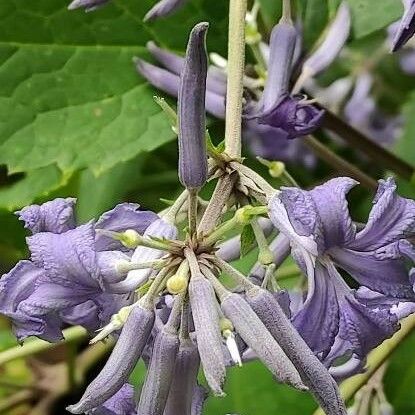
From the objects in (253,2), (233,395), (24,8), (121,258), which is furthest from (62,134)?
(121,258)

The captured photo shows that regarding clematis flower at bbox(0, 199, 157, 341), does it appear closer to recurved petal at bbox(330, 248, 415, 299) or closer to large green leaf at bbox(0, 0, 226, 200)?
recurved petal at bbox(330, 248, 415, 299)

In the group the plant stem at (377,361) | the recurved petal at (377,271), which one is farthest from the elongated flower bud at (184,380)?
the plant stem at (377,361)

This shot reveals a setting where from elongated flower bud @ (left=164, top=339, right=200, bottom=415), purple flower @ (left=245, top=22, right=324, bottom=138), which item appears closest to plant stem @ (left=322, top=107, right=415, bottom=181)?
purple flower @ (left=245, top=22, right=324, bottom=138)

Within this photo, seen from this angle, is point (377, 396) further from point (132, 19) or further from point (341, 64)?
point (341, 64)

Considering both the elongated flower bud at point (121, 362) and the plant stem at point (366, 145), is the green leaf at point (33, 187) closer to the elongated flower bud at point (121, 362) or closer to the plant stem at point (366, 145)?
the plant stem at point (366, 145)

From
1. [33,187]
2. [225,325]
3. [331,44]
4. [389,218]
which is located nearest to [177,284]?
[225,325]

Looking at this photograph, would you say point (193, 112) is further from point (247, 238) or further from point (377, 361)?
point (377, 361)
